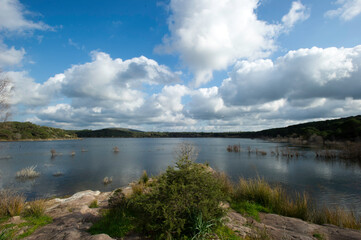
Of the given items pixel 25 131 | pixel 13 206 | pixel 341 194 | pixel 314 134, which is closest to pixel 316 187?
pixel 341 194

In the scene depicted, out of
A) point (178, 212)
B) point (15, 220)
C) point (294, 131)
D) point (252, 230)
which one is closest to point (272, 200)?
point (252, 230)

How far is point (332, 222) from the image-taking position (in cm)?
805

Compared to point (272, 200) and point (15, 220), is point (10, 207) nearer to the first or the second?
point (15, 220)

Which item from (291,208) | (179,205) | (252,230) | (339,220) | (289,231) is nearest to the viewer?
(179,205)

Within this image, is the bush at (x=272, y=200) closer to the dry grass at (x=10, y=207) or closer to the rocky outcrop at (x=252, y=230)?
the rocky outcrop at (x=252, y=230)

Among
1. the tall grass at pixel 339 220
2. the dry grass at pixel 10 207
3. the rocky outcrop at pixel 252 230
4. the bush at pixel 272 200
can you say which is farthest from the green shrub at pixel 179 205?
the dry grass at pixel 10 207

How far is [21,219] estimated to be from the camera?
7293 mm

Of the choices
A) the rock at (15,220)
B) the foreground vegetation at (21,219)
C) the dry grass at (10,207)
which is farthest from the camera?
the dry grass at (10,207)

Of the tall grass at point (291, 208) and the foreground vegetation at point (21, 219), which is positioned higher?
the foreground vegetation at point (21, 219)

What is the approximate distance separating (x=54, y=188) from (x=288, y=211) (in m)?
19.6

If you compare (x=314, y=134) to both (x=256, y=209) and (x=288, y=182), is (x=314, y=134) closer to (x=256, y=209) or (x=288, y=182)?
(x=288, y=182)

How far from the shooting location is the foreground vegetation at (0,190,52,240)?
231 inches

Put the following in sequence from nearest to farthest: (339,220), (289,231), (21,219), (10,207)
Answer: (289,231) → (21,219) → (339,220) → (10,207)

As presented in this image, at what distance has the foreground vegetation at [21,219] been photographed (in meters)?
5.87
